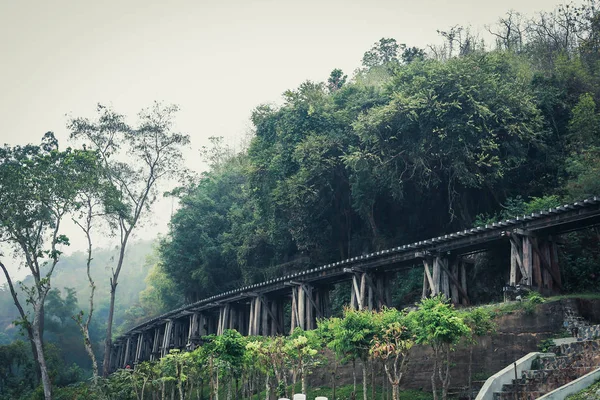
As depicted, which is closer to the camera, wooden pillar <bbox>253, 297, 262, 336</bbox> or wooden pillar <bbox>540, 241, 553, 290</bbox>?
wooden pillar <bbox>540, 241, 553, 290</bbox>

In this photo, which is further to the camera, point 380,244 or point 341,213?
point 341,213

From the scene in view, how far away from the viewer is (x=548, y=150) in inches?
1147

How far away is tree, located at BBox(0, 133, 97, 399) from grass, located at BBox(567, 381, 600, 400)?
84.9 ft

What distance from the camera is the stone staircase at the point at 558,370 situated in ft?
44.4

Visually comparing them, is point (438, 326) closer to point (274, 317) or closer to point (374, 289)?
point (374, 289)

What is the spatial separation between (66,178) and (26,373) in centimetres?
1653

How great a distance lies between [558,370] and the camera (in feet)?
45.2

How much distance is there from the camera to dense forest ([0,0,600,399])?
27453 millimetres

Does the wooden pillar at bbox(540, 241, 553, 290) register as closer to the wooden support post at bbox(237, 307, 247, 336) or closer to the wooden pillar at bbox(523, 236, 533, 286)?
the wooden pillar at bbox(523, 236, 533, 286)

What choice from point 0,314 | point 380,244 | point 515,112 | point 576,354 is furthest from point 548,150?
point 0,314

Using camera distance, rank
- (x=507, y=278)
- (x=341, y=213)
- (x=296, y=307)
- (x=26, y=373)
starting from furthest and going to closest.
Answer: (x=26, y=373)
(x=341, y=213)
(x=296, y=307)
(x=507, y=278)

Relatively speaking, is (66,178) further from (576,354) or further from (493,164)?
(576,354)

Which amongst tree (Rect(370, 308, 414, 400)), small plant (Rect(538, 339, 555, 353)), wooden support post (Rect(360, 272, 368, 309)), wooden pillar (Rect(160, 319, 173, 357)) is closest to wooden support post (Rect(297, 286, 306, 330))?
wooden support post (Rect(360, 272, 368, 309))

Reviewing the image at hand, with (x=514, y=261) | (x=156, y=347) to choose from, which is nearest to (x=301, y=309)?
(x=514, y=261)
